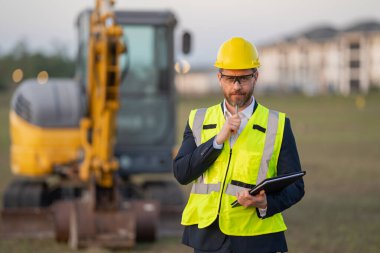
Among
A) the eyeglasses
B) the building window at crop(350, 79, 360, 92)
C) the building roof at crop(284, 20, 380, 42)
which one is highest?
the eyeglasses

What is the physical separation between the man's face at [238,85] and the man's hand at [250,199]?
44 centimetres

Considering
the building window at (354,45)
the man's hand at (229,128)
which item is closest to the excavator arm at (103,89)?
the man's hand at (229,128)

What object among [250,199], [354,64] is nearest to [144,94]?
[250,199]

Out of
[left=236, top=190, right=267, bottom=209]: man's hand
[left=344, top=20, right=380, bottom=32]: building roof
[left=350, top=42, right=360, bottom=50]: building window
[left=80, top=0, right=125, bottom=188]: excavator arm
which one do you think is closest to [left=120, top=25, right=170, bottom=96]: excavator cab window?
[left=80, top=0, right=125, bottom=188]: excavator arm

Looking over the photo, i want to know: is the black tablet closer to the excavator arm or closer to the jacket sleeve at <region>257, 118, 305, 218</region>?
the jacket sleeve at <region>257, 118, 305, 218</region>

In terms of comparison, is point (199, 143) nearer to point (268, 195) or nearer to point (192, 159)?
point (192, 159)

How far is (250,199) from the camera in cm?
444

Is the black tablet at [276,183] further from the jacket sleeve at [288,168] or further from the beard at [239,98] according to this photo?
the beard at [239,98]

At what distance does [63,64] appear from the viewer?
93688 millimetres

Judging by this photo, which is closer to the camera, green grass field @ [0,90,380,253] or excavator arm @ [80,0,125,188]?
excavator arm @ [80,0,125,188]

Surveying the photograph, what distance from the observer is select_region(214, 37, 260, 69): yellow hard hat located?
4594 mm

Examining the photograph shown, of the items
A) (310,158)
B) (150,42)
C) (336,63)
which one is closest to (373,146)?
(310,158)

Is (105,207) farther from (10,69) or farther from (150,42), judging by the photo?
(10,69)

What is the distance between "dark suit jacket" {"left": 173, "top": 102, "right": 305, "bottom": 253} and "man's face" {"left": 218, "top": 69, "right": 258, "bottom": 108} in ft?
0.52
